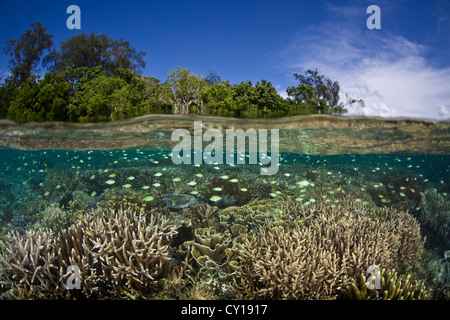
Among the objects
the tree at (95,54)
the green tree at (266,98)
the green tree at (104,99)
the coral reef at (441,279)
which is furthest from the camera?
the tree at (95,54)

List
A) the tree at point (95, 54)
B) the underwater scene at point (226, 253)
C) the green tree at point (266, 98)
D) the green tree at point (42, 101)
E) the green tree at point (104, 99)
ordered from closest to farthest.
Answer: the underwater scene at point (226, 253), the green tree at point (42, 101), the green tree at point (104, 99), the green tree at point (266, 98), the tree at point (95, 54)

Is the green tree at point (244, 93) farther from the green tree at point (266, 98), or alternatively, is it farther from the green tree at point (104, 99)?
the green tree at point (104, 99)

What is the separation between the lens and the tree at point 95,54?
38656mm

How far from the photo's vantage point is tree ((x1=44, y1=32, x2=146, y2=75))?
3866 centimetres

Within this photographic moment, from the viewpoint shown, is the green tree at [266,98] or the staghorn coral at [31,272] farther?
the green tree at [266,98]

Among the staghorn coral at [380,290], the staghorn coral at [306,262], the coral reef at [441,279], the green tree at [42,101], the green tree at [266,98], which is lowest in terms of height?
the coral reef at [441,279]

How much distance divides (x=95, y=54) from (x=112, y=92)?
2263 centimetres

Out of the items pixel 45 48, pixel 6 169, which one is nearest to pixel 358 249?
pixel 45 48

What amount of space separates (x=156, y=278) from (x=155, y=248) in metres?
0.59

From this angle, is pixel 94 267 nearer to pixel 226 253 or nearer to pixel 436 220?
pixel 226 253

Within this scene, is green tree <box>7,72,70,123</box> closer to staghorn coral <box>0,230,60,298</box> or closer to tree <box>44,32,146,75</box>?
staghorn coral <box>0,230,60,298</box>

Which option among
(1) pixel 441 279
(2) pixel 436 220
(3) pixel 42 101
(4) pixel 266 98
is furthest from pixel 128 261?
(4) pixel 266 98

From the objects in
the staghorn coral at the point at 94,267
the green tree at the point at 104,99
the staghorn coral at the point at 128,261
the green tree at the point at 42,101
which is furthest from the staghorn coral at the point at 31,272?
the green tree at the point at 42,101
